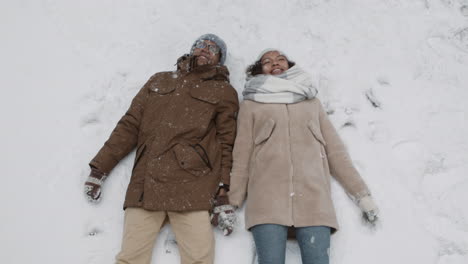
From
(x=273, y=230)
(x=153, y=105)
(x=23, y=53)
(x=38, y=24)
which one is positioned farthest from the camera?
(x=38, y=24)

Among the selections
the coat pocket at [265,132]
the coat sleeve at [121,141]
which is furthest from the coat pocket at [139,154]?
the coat pocket at [265,132]

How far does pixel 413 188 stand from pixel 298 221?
1.00 metres

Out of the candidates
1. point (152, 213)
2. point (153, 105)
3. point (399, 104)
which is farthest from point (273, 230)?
point (399, 104)

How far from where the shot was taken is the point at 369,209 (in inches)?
103

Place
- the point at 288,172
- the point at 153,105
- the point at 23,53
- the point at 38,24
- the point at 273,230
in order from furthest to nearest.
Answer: the point at 38,24, the point at 23,53, the point at 153,105, the point at 288,172, the point at 273,230

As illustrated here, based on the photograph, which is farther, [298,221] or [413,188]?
[413,188]

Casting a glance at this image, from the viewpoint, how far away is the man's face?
10.9 ft

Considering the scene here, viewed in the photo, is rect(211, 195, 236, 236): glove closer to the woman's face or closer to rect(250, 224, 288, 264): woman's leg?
rect(250, 224, 288, 264): woman's leg

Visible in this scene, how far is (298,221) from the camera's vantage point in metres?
2.48

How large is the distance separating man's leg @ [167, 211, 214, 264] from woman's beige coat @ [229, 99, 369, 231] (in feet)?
0.88

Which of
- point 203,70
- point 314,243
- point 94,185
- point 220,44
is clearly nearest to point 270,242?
point 314,243

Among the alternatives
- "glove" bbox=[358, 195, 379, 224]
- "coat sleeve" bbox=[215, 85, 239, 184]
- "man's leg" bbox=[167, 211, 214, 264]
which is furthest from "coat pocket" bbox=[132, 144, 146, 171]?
"glove" bbox=[358, 195, 379, 224]

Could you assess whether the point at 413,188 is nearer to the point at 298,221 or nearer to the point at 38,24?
the point at 298,221

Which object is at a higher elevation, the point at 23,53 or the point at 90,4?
the point at 90,4
